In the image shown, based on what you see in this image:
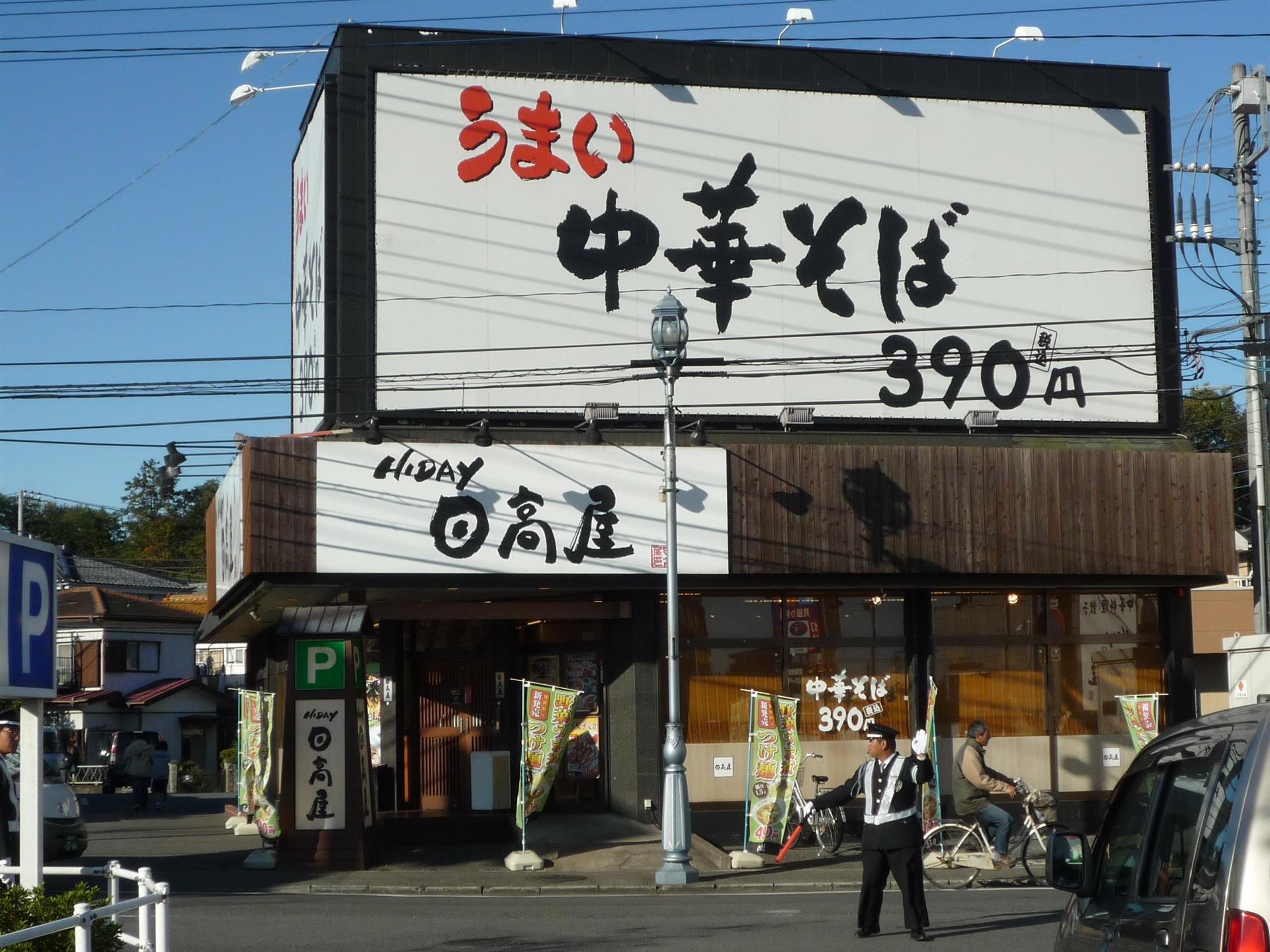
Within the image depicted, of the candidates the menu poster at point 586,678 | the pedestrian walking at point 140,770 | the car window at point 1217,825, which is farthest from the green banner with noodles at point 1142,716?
the pedestrian walking at point 140,770

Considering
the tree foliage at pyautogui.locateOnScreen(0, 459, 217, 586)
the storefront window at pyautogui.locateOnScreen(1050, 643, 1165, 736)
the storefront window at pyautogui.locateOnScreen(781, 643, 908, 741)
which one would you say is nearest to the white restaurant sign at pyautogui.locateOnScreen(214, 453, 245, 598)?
the storefront window at pyautogui.locateOnScreen(781, 643, 908, 741)

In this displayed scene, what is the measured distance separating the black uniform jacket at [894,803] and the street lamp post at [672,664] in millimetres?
5170

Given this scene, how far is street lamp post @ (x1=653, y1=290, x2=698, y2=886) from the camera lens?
56.7 feet

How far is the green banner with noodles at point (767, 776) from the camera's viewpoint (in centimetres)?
1906

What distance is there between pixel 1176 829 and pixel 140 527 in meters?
91.1

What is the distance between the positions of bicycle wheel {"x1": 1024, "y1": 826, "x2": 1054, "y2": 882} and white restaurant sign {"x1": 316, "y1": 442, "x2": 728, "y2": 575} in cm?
560

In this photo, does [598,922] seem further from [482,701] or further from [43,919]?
[482,701]

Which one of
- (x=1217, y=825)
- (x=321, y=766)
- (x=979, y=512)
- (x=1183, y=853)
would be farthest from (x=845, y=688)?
(x=1217, y=825)

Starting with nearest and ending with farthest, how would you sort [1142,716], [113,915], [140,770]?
[113,915]
[1142,716]
[140,770]

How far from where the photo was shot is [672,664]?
58.3 feet

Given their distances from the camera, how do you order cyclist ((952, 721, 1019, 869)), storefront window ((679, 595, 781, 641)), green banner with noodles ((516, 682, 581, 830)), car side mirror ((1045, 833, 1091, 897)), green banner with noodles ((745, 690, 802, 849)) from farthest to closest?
storefront window ((679, 595, 781, 641)) → green banner with noodles ((745, 690, 802, 849)) → green banner with noodles ((516, 682, 581, 830)) → cyclist ((952, 721, 1019, 869)) → car side mirror ((1045, 833, 1091, 897))

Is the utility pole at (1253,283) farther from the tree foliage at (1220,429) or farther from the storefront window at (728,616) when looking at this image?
the tree foliage at (1220,429)

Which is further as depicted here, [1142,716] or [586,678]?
[586,678]

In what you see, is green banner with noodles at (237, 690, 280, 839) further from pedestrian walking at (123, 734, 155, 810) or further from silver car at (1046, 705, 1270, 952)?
silver car at (1046, 705, 1270, 952)
